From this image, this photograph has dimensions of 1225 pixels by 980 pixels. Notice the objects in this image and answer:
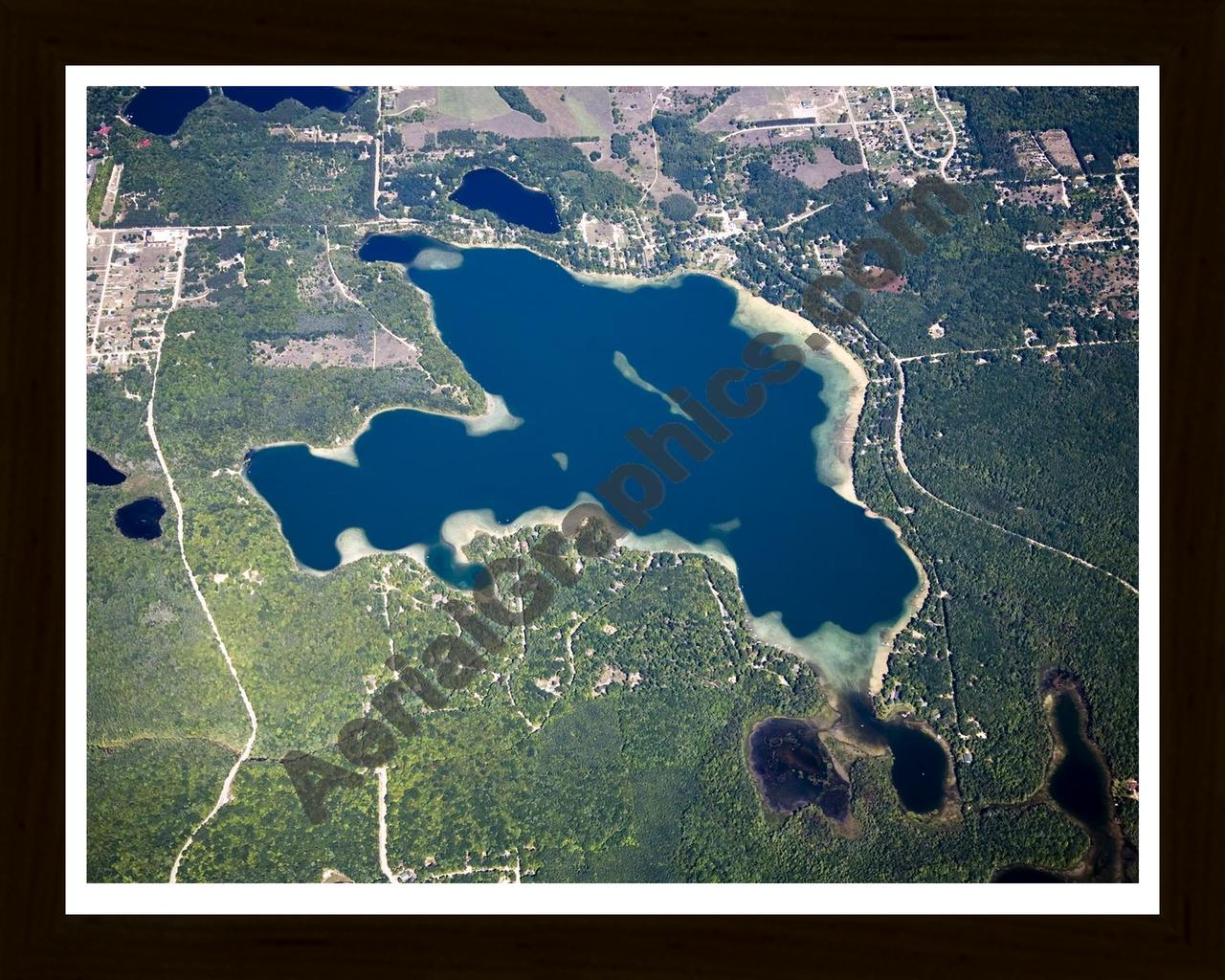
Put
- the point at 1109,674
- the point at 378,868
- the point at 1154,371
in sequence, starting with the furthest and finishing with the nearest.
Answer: the point at 1109,674, the point at 378,868, the point at 1154,371

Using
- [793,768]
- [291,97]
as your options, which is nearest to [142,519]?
[291,97]

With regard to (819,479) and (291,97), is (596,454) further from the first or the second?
(291,97)

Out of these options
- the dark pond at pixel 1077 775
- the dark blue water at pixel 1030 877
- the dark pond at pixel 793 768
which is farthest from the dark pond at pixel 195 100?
the dark blue water at pixel 1030 877

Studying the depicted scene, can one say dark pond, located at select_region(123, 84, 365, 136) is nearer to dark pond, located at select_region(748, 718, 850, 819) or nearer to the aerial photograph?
the aerial photograph

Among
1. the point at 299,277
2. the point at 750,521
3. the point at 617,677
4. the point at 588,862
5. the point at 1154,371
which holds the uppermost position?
the point at 299,277

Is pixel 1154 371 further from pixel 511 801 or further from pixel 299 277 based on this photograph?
pixel 299 277

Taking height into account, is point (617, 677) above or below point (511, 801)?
above

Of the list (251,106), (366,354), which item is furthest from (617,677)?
(251,106)
